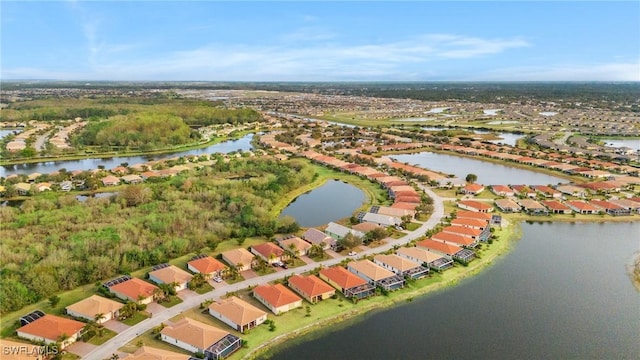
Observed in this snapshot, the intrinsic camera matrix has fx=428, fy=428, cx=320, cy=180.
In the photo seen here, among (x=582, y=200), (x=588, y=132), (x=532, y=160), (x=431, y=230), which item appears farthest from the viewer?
(x=588, y=132)

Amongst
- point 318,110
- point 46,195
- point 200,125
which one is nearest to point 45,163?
point 46,195

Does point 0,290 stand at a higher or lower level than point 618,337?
higher

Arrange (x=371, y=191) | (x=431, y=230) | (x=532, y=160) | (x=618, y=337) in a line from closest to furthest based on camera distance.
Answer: (x=618, y=337) → (x=431, y=230) → (x=371, y=191) → (x=532, y=160)

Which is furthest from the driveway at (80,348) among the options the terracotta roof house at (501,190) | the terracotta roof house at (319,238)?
the terracotta roof house at (501,190)

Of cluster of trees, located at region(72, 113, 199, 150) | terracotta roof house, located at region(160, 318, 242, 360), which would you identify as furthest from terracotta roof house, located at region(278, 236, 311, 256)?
cluster of trees, located at region(72, 113, 199, 150)

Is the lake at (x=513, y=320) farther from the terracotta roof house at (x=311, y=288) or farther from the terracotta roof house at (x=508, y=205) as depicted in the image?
the terracotta roof house at (x=508, y=205)

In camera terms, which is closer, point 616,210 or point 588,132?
point 616,210

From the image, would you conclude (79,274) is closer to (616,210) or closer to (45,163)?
(616,210)
